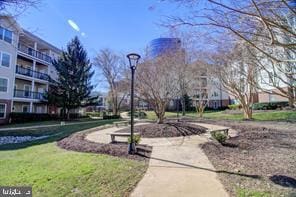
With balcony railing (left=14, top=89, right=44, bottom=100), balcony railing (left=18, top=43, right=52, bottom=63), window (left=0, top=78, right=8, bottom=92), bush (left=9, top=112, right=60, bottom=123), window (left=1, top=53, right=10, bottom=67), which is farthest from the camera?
balcony railing (left=18, top=43, right=52, bottom=63)

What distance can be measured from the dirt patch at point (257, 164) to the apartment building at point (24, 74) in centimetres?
1919

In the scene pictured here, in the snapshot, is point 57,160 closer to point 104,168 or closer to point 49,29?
point 104,168

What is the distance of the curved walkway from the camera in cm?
488

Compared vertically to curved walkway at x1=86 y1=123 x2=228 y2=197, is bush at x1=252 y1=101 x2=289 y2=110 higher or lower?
higher

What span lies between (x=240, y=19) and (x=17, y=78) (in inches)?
1251

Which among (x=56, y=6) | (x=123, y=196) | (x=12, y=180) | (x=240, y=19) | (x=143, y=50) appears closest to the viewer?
(x=123, y=196)

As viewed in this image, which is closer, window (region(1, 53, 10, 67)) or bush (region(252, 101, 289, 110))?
window (region(1, 53, 10, 67))

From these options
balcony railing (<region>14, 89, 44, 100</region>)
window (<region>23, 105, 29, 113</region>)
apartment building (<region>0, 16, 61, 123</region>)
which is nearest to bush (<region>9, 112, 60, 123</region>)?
apartment building (<region>0, 16, 61, 123</region>)

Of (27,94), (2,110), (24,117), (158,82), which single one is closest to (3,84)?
(2,110)

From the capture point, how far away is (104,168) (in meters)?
6.46

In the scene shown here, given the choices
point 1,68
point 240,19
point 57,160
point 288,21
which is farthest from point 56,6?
point 1,68

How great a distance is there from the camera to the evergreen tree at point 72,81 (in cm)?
3378

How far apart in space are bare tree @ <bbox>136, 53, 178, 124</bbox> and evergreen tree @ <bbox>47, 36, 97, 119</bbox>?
1928 centimetres

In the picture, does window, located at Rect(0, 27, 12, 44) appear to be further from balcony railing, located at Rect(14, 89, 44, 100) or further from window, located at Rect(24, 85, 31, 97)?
window, located at Rect(24, 85, 31, 97)
